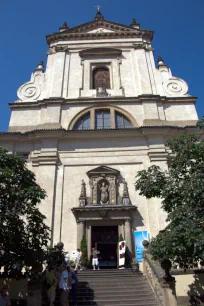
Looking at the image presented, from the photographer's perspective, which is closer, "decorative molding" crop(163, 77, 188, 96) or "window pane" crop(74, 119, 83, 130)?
"window pane" crop(74, 119, 83, 130)

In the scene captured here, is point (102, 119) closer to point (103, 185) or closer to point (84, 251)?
point (103, 185)

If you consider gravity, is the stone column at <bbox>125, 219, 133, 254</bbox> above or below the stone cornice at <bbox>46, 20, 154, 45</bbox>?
below

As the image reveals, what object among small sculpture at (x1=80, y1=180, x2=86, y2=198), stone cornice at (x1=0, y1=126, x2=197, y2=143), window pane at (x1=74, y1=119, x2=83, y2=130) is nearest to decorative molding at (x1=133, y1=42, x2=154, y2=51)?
window pane at (x1=74, y1=119, x2=83, y2=130)

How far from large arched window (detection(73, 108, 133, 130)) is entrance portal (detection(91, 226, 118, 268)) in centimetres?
771

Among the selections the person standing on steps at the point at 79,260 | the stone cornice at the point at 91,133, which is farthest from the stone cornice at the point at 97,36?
the person standing on steps at the point at 79,260

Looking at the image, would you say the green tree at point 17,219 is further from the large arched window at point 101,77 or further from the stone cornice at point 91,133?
the large arched window at point 101,77

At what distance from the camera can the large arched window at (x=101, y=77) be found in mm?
25275

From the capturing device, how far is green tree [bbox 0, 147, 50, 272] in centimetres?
1052

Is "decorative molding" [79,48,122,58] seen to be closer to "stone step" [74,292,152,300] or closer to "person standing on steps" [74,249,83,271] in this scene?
"person standing on steps" [74,249,83,271]

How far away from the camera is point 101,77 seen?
2592 cm

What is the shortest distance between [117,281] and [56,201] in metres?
7.13

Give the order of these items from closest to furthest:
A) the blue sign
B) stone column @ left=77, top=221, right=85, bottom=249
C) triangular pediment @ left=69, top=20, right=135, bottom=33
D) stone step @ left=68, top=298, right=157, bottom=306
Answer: stone step @ left=68, top=298, right=157, bottom=306 → the blue sign → stone column @ left=77, top=221, right=85, bottom=249 → triangular pediment @ left=69, top=20, right=135, bottom=33

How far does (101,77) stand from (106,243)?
48.3 ft

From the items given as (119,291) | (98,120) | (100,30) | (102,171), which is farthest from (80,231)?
(100,30)
